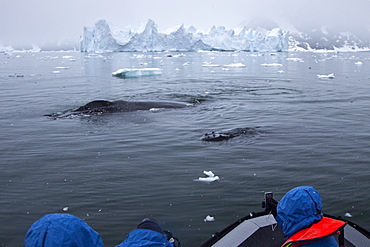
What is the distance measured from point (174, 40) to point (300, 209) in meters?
72.9

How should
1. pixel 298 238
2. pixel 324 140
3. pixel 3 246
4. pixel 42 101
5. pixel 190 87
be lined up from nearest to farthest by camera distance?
pixel 298 238 → pixel 3 246 → pixel 324 140 → pixel 42 101 → pixel 190 87

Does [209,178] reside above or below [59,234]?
below

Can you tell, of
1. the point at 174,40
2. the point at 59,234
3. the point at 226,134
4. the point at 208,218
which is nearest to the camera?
the point at 59,234

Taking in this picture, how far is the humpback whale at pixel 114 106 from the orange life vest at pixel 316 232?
10.0 meters

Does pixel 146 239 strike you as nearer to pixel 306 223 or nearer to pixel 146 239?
pixel 146 239

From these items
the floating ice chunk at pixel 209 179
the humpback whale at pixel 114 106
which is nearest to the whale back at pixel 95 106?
the humpback whale at pixel 114 106

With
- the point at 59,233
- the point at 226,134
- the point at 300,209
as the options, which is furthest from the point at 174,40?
the point at 59,233

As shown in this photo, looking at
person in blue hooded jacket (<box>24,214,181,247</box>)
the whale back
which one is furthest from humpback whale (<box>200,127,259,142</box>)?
person in blue hooded jacket (<box>24,214,181,247</box>)

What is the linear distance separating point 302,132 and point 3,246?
24.2 ft

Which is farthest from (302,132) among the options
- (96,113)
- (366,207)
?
(96,113)

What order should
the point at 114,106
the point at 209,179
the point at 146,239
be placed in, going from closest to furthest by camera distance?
the point at 146,239 < the point at 209,179 < the point at 114,106

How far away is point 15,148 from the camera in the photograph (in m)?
8.72

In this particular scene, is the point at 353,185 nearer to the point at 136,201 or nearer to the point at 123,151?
the point at 136,201

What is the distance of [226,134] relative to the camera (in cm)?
948
